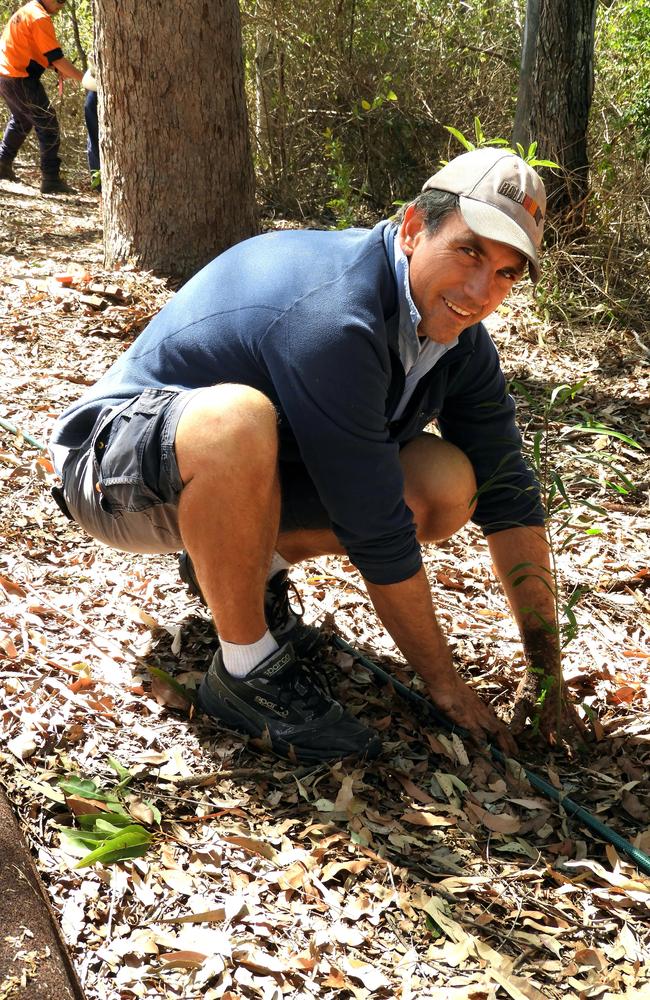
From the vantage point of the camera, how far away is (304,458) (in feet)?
7.29

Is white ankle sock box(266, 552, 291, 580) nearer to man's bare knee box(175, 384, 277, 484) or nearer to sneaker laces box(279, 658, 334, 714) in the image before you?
sneaker laces box(279, 658, 334, 714)

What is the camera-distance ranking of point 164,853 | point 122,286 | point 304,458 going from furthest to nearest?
point 122,286 → point 304,458 → point 164,853

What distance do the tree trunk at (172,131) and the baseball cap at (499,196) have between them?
2959 millimetres

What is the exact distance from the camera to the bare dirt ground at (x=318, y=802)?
1.90m

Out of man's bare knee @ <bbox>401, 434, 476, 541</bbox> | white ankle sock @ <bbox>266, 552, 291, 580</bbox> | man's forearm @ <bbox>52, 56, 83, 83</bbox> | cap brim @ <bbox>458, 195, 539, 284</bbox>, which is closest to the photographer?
cap brim @ <bbox>458, 195, 539, 284</bbox>

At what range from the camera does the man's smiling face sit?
217cm

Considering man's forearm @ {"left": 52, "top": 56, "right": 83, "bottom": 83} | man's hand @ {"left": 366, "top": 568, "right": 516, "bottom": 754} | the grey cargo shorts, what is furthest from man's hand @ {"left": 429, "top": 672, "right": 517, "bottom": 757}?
man's forearm @ {"left": 52, "top": 56, "right": 83, "bottom": 83}

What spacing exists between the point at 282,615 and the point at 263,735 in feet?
1.54

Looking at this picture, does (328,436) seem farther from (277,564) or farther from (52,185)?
(52,185)

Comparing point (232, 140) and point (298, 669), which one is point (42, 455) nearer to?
point (298, 669)

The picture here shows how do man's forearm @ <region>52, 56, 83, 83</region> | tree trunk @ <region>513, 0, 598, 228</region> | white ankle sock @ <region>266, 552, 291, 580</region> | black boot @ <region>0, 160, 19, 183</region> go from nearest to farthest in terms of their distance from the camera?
white ankle sock @ <region>266, 552, 291, 580</region> → tree trunk @ <region>513, 0, 598, 228</region> → man's forearm @ <region>52, 56, 83, 83</region> → black boot @ <region>0, 160, 19, 183</region>

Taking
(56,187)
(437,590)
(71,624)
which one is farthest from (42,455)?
(56,187)

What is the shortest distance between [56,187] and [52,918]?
8.23 m

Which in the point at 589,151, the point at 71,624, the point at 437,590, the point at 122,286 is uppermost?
the point at 589,151
